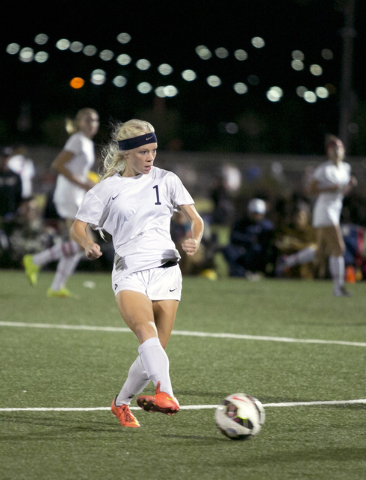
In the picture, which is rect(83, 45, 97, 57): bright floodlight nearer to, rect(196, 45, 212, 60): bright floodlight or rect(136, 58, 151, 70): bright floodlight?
rect(136, 58, 151, 70): bright floodlight

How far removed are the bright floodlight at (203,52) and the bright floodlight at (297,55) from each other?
2.05m

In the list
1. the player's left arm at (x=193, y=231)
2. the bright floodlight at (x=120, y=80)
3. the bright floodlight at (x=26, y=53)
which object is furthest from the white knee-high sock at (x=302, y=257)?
the bright floodlight at (x=120, y=80)

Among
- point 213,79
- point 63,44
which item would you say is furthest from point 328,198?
point 213,79

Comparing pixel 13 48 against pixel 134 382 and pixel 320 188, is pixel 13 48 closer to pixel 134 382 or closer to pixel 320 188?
pixel 320 188

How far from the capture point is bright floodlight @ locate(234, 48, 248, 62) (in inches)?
826

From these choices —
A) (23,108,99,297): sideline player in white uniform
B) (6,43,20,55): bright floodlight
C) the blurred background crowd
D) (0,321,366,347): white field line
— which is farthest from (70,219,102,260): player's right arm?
(6,43,20,55): bright floodlight

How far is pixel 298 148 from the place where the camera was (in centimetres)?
4966

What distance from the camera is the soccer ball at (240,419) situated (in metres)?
4.55

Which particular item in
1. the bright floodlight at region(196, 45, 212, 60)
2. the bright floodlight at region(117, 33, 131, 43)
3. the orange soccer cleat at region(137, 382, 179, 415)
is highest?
the bright floodlight at region(196, 45, 212, 60)

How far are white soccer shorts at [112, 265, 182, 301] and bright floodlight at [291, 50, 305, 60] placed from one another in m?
16.9

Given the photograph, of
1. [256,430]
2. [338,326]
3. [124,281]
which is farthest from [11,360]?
[338,326]

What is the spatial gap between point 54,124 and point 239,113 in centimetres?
1045

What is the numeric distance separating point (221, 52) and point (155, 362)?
16.8m

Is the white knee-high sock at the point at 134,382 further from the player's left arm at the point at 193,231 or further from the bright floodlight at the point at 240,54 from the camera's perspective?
the bright floodlight at the point at 240,54
